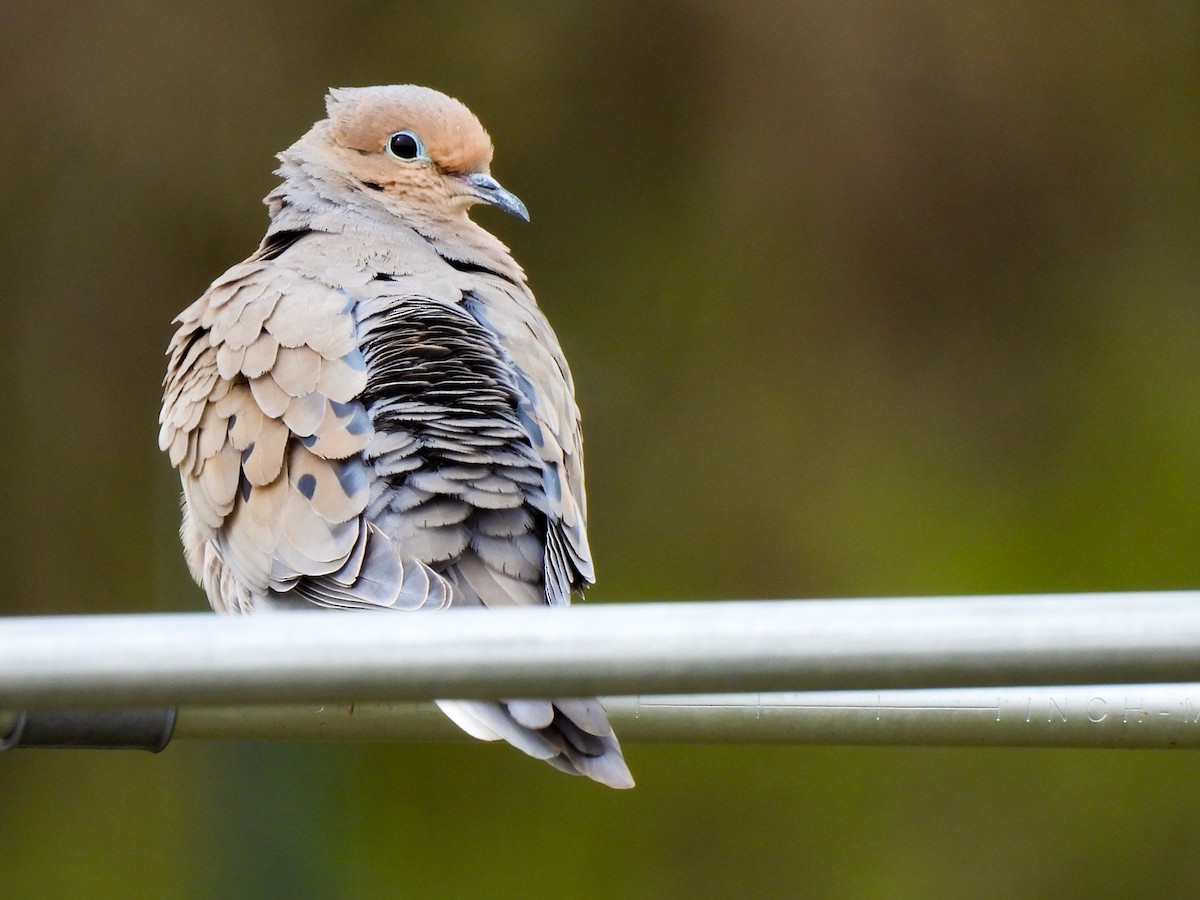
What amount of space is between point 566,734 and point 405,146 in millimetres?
1473

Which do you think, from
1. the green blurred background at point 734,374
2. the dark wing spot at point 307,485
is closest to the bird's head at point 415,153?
the dark wing spot at point 307,485

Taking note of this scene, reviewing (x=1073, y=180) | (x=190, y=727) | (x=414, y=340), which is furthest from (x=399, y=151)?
(x=1073, y=180)

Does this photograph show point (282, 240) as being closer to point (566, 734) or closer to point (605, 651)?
point (566, 734)

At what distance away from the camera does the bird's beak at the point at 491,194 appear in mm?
2465

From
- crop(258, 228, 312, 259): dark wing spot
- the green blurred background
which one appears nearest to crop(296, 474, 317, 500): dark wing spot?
crop(258, 228, 312, 259): dark wing spot

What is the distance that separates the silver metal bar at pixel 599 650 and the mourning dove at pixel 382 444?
25.1 inches

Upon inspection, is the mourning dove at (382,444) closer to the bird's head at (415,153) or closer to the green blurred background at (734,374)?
the bird's head at (415,153)

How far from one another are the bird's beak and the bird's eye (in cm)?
10

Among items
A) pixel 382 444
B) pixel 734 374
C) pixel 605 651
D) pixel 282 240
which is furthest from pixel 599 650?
pixel 734 374

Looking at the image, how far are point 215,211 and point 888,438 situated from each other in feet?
6.69

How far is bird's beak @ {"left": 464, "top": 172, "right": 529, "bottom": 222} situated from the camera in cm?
246

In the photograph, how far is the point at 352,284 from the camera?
2.01 meters

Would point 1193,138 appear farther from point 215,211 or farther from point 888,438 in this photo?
point 215,211

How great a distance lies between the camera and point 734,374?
13.5 feet
